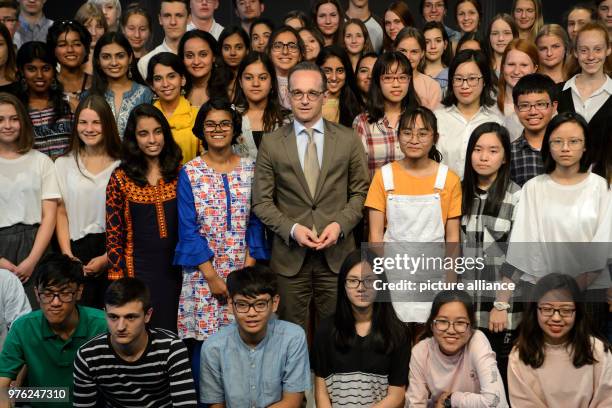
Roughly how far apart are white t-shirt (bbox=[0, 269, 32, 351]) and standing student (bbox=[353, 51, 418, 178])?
158 centimetres

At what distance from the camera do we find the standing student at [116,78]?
465 cm

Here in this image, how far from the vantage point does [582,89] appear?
4605mm

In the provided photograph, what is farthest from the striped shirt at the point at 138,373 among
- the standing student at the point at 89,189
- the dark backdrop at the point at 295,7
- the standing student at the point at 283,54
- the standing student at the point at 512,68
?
the dark backdrop at the point at 295,7

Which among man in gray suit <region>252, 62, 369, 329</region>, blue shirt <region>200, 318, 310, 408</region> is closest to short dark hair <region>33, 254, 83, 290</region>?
blue shirt <region>200, 318, 310, 408</region>

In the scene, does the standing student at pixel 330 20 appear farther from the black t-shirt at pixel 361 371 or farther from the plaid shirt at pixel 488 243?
the black t-shirt at pixel 361 371

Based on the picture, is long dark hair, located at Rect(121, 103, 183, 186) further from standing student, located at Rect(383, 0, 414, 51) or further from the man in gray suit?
standing student, located at Rect(383, 0, 414, 51)

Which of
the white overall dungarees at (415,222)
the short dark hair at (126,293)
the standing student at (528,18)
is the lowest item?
the short dark hair at (126,293)

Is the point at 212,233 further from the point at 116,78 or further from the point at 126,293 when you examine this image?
the point at 116,78

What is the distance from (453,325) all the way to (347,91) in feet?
5.22

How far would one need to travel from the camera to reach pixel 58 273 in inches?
142

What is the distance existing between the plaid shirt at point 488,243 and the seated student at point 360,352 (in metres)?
0.39

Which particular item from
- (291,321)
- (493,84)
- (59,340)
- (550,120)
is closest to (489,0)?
(493,84)

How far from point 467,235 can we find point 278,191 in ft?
2.60

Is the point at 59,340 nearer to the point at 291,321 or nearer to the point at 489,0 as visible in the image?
the point at 291,321
